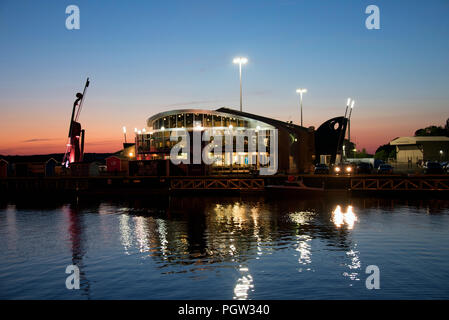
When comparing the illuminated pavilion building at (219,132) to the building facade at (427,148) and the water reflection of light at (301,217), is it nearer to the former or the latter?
the water reflection of light at (301,217)

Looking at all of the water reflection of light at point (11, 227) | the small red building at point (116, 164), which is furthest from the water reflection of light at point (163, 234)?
the small red building at point (116, 164)

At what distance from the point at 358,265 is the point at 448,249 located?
8135 mm

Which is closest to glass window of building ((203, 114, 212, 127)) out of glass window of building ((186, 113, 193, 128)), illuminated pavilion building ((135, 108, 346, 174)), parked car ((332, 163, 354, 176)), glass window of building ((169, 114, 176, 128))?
illuminated pavilion building ((135, 108, 346, 174))

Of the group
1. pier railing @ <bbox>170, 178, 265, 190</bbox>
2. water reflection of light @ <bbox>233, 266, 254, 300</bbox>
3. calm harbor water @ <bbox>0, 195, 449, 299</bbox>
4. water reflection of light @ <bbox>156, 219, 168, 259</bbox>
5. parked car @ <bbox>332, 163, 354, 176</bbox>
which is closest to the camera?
water reflection of light @ <bbox>233, 266, 254, 300</bbox>

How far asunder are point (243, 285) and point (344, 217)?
→ 25.5 metres

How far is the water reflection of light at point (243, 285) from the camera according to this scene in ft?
55.8

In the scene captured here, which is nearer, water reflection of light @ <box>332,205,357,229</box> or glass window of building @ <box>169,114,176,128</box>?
water reflection of light @ <box>332,205,357,229</box>

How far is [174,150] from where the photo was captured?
82.6 m

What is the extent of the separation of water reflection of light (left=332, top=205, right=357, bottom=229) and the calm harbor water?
10 centimetres

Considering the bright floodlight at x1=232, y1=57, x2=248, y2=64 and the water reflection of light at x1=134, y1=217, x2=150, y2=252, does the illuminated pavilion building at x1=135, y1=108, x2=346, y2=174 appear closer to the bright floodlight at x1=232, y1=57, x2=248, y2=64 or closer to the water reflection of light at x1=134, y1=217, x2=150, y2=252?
the bright floodlight at x1=232, y1=57, x2=248, y2=64

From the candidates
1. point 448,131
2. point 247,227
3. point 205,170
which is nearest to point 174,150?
point 205,170

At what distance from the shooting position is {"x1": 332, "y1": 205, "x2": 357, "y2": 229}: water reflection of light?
120ft
